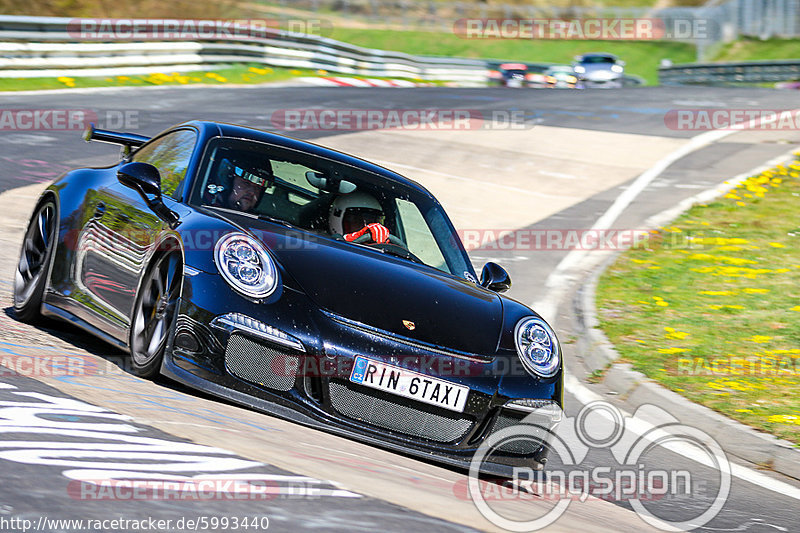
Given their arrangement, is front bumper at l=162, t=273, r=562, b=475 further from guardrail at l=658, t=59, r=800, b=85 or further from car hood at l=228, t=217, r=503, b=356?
guardrail at l=658, t=59, r=800, b=85

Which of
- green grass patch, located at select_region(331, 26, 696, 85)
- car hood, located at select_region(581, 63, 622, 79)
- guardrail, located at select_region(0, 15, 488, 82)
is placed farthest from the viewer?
green grass patch, located at select_region(331, 26, 696, 85)

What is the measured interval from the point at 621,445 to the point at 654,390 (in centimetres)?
99

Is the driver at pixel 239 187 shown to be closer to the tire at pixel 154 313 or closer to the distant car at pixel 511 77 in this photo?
the tire at pixel 154 313

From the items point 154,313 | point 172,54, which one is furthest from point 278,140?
point 172,54

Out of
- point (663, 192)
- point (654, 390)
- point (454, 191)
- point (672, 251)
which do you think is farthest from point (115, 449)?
point (663, 192)

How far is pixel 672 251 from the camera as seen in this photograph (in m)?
11.9

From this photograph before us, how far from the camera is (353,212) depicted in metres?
6.23

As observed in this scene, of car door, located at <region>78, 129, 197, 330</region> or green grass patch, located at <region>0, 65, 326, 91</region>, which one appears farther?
green grass patch, located at <region>0, 65, 326, 91</region>

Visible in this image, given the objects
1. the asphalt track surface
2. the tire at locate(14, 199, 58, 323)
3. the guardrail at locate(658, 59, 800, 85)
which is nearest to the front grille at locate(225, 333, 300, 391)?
the asphalt track surface

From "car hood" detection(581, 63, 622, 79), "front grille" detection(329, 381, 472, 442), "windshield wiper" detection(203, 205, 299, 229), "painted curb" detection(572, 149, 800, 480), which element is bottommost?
"painted curb" detection(572, 149, 800, 480)

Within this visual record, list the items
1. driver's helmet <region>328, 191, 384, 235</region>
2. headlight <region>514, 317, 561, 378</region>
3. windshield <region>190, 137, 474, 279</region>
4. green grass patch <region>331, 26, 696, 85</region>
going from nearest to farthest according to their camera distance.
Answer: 1. headlight <region>514, 317, 561, 378</region>
2. windshield <region>190, 137, 474, 279</region>
3. driver's helmet <region>328, 191, 384, 235</region>
4. green grass patch <region>331, 26, 696, 85</region>

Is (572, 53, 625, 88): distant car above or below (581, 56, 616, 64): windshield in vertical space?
below

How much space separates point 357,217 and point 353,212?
0.12ft

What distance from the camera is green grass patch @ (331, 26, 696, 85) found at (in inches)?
2276
